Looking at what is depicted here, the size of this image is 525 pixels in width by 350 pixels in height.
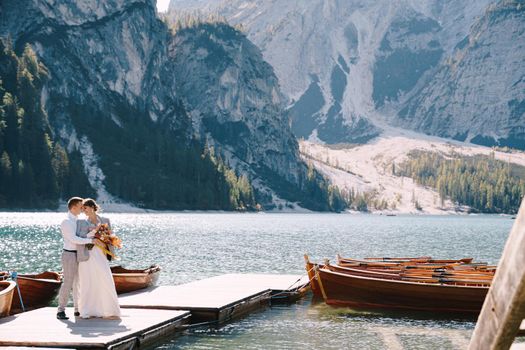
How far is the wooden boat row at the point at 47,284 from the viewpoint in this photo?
3209cm

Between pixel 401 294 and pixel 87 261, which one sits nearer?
pixel 87 261

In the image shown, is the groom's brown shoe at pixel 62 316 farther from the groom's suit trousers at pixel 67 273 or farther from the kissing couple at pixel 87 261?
the groom's suit trousers at pixel 67 273

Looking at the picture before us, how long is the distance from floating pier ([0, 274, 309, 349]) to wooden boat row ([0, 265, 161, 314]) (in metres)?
0.80

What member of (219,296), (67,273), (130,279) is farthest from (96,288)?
(130,279)

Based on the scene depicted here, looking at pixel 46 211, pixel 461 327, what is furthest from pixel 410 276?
pixel 46 211

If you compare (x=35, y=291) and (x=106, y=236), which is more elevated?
(x=106, y=236)

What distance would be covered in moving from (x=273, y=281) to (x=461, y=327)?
48.6ft

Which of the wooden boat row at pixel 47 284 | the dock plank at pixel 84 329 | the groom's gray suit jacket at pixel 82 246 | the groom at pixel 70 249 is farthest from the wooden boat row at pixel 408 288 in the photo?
the groom's gray suit jacket at pixel 82 246

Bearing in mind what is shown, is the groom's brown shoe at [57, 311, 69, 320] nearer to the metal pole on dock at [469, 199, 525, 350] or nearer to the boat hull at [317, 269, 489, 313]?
the boat hull at [317, 269, 489, 313]

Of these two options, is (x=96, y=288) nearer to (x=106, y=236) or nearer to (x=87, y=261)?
(x=87, y=261)

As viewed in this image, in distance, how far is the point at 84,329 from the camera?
21.9 metres

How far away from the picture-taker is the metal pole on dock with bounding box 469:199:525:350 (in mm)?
4699

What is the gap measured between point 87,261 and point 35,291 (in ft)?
37.2

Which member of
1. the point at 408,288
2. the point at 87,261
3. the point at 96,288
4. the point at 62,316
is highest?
the point at 87,261
